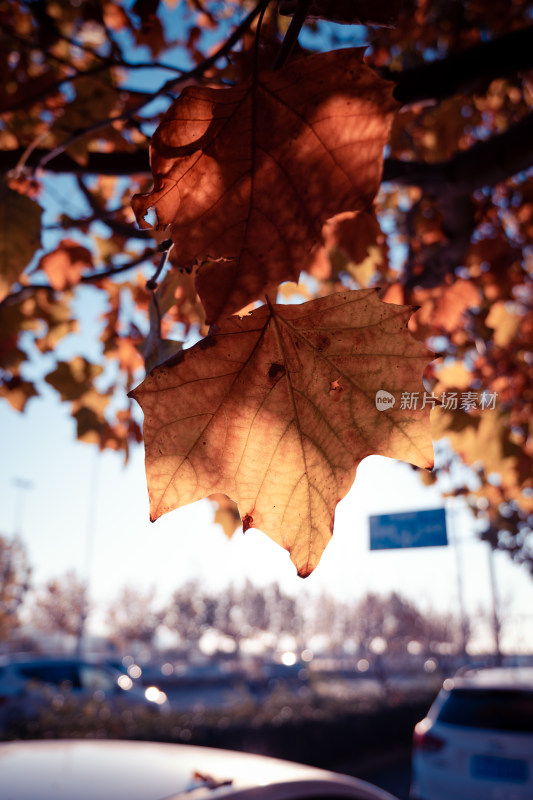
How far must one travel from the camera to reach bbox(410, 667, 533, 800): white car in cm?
614

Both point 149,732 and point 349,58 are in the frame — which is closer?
point 349,58

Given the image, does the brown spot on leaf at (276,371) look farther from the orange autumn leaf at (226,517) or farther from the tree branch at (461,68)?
the orange autumn leaf at (226,517)

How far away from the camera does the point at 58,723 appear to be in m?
9.10

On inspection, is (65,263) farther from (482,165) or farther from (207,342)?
(207,342)

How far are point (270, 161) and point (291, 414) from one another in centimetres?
38

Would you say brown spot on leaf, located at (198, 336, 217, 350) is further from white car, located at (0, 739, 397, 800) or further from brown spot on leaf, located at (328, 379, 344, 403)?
white car, located at (0, 739, 397, 800)

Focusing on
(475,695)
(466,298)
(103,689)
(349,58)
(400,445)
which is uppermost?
(466,298)

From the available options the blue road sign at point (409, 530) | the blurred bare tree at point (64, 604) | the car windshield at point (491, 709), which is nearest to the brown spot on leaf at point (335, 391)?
the blue road sign at point (409, 530)

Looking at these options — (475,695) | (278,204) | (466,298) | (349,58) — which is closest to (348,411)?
(278,204)

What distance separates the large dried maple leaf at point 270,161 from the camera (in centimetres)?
81

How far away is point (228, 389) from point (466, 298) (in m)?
2.82

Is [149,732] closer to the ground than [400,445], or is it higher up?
closer to the ground

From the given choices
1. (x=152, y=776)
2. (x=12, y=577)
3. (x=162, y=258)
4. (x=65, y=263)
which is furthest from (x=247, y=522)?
(x=12, y=577)

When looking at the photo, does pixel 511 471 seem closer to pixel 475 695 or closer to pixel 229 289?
pixel 229 289
